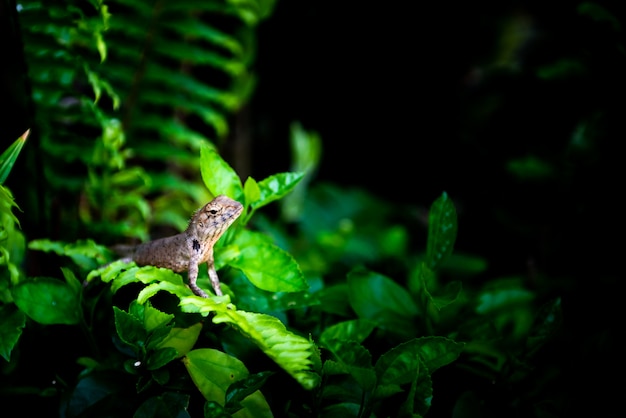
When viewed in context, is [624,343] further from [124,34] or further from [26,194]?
[124,34]

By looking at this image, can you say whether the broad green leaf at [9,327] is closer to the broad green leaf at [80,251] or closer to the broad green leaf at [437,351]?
the broad green leaf at [80,251]

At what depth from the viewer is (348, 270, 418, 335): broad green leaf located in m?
1.67

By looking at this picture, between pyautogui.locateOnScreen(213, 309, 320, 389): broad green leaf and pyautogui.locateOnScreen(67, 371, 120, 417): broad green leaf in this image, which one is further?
pyautogui.locateOnScreen(67, 371, 120, 417): broad green leaf

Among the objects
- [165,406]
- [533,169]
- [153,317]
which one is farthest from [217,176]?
[533,169]

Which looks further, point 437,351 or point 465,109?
point 465,109

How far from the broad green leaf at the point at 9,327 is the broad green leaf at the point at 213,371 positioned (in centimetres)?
47

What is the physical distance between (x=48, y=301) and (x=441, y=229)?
1.29 meters

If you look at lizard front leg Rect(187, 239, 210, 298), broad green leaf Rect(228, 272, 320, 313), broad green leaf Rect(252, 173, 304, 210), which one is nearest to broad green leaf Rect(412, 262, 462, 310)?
broad green leaf Rect(228, 272, 320, 313)

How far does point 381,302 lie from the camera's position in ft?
5.65

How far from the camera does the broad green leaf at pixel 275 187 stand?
62.7 inches

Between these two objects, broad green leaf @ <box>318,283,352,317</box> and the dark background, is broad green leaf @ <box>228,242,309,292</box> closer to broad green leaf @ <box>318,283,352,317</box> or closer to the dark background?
broad green leaf @ <box>318,283,352,317</box>

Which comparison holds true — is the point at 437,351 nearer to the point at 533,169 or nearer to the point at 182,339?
the point at 182,339

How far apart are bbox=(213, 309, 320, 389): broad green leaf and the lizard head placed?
391 millimetres

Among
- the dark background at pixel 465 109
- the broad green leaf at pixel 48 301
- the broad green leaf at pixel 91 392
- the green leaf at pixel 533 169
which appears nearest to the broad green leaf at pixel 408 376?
the broad green leaf at pixel 91 392
